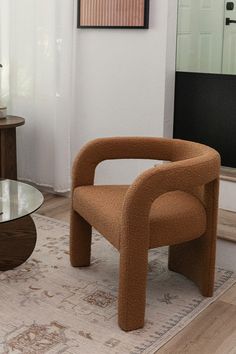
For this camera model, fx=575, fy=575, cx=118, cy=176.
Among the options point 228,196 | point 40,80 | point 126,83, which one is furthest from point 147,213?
point 40,80

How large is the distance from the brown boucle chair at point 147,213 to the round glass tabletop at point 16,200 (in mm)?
204

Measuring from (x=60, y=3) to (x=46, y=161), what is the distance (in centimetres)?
111

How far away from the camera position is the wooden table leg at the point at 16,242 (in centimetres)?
281

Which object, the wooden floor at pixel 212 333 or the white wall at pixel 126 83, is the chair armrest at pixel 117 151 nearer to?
the wooden floor at pixel 212 333

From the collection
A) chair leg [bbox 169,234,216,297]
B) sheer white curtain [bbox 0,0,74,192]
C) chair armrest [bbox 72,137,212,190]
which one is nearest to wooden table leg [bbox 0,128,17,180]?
sheer white curtain [bbox 0,0,74,192]

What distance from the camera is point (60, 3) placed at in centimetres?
387

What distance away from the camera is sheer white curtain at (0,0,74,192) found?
3.93 meters

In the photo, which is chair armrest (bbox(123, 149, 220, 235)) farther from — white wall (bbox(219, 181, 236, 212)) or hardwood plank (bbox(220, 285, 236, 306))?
white wall (bbox(219, 181, 236, 212))

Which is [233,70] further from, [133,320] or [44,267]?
[133,320]

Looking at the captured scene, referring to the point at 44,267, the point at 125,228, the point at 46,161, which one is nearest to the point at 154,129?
the point at 46,161

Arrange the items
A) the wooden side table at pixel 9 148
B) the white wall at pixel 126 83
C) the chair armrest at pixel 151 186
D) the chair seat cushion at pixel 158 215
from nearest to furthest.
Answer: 1. the chair armrest at pixel 151 186
2. the chair seat cushion at pixel 158 215
3. the white wall at pixel 126 83
4. the wooden side table at pixel 9 148

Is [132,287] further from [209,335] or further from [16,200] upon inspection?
[16,200]

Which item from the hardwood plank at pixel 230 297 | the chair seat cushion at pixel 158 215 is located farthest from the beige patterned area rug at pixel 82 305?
the chair seat cushion at pixel 158 215

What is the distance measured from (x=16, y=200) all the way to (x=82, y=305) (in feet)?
2.07
